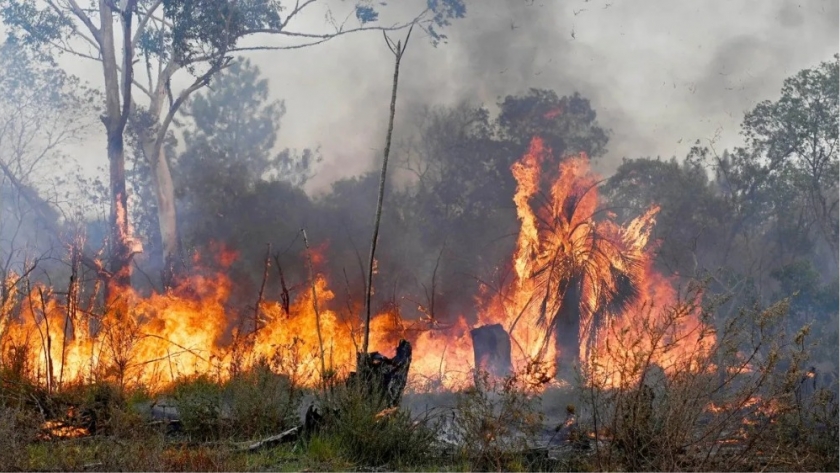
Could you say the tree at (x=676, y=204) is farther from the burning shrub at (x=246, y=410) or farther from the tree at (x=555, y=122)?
the burning shrub at (x=246, y=410)

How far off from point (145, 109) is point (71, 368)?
10755 mm

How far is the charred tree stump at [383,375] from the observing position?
30.0ft

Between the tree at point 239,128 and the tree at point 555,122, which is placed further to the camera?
the tree at point 239,128

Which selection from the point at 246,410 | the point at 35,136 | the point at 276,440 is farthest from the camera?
the point at 35,136

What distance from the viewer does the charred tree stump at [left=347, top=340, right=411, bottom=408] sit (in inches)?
360

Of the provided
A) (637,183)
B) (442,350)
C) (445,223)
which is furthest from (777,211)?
(442,350)

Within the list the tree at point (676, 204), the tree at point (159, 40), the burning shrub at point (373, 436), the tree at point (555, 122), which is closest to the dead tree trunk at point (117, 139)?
the tree at point (159, 40)

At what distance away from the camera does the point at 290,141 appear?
92.5ft

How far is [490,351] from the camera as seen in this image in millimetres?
15539

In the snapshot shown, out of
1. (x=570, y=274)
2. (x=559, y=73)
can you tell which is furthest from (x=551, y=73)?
(x=570, y=274)

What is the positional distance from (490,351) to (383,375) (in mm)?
6135

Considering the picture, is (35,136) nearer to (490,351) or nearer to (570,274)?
(490,351)

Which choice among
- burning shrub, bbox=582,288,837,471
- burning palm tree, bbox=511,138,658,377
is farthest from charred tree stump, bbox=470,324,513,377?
burning shrub, bbox=582,288,837,471

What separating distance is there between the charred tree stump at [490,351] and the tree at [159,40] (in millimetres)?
8335
